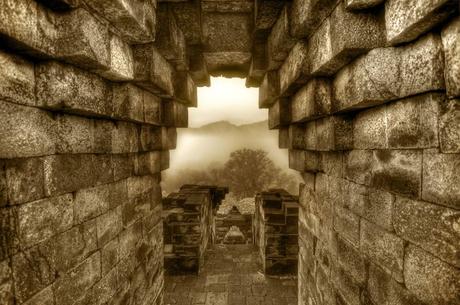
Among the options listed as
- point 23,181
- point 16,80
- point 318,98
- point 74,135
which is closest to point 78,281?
point 23,181

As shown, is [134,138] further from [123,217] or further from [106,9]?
[106,9]

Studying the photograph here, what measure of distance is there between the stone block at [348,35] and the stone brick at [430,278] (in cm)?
117

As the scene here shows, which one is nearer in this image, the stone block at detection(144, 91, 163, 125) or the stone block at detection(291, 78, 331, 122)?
the stone block at detection(291, 78, 331, 122)

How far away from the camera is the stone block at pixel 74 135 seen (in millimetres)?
1682

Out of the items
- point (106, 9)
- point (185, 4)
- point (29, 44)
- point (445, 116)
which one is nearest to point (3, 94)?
point (29, 44)

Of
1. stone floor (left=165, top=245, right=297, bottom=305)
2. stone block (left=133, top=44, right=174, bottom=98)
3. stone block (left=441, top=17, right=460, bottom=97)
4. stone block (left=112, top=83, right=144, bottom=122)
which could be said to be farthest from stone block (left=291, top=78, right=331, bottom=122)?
stone floor (left=165, top=245, right=297, bottom=305)

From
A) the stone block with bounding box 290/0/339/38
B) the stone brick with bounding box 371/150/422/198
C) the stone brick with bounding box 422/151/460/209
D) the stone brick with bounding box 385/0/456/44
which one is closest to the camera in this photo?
the stone brick with bounding box 385/0/456/44

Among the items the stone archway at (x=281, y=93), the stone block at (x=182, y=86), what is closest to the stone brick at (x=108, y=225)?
the stone archway at (x=281, y=93)

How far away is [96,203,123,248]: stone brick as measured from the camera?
2.12m

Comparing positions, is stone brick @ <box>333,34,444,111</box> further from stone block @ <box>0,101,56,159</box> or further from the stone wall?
the stone wall

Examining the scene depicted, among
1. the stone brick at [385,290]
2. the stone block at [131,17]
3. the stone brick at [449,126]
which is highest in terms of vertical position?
the stone block at [131,17]

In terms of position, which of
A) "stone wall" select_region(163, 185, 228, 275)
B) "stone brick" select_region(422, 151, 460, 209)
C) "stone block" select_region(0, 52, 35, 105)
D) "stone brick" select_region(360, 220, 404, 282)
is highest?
"stone block" select_region(0, 52, 35, 105)

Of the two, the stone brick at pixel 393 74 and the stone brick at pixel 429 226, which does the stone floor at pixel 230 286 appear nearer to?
the stone brick at pixel 429 226

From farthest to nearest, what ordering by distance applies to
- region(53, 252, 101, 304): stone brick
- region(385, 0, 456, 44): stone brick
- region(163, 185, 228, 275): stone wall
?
region(163, 185, 228, 275): stone wall
region(53, 252, 101, 304): stone brick
region(385, 0, 456, 44): stone brick
